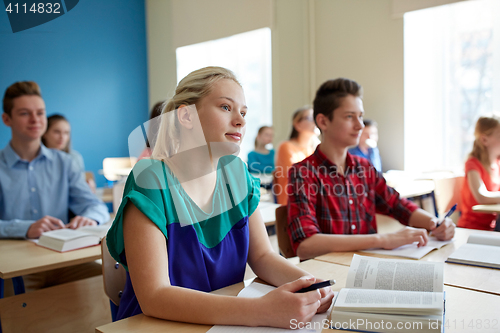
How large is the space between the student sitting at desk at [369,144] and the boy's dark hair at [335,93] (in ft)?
7.26

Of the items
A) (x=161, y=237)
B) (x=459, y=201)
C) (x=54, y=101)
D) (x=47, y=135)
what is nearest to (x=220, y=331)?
(x=161, y=237)

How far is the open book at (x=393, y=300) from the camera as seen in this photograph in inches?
30.1

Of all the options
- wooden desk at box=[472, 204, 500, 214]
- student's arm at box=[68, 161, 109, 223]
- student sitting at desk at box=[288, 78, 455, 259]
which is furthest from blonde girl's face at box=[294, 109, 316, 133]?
student's arm at box=[68, 161, 109, 223]

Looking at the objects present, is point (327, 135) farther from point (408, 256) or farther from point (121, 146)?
point (121, 146)

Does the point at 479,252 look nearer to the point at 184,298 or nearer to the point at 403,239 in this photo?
the point at 403,239

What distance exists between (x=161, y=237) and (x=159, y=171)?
189 millimetres

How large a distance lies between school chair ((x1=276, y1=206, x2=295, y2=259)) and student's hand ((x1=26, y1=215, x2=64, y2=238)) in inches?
40.1

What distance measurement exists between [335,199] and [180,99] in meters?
0.86

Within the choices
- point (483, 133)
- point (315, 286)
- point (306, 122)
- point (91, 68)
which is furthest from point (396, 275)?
point (91, 68)

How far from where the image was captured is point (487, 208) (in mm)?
2514

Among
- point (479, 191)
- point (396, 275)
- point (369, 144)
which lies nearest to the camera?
point (396, 275)

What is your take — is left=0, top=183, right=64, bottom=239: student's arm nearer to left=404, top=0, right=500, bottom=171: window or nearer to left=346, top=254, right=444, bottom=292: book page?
left=346, top=254, right=444, bottom=292: book page

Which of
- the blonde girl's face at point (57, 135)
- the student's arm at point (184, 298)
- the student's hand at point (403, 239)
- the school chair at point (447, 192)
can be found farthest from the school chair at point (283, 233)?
the blonde girl's face at point (57, 135)

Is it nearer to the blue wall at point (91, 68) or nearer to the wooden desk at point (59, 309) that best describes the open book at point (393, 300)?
the wooden desk at point (59, 309)
